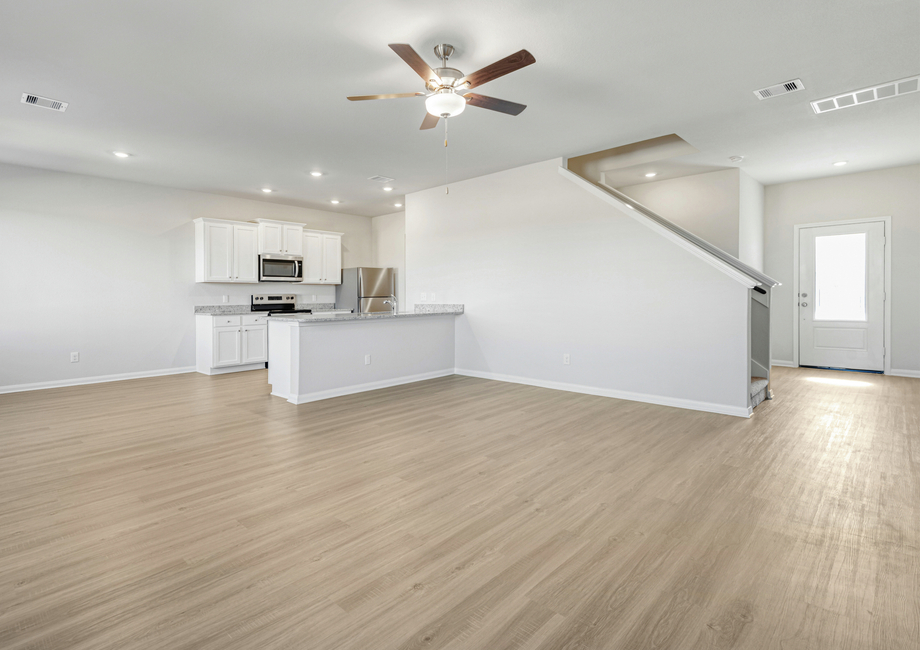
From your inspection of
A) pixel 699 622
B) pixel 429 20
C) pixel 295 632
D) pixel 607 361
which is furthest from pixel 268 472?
pixel 607 361

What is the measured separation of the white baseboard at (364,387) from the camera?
4.80 meters

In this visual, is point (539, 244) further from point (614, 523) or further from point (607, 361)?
point (614, 523)

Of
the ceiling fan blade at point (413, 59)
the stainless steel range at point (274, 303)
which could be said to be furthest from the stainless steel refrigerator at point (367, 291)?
the ceiling fan blade at point (413, 59)

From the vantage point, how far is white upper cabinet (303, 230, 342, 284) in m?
7.90

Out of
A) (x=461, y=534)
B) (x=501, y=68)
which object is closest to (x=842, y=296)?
(x=501, y=68)

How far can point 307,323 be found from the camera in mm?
4754

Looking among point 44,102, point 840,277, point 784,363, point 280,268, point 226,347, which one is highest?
point 44,102

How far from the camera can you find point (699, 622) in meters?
1.54

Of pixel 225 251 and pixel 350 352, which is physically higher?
pixel 225 251

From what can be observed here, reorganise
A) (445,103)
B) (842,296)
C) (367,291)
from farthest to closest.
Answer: (367,291), (842,296), (445,103)

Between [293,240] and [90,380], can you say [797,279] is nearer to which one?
[293,240]

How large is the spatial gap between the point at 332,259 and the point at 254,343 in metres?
Result: 2.11

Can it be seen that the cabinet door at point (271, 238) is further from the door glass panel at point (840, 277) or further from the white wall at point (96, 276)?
the door glass panel at point (840, 277)

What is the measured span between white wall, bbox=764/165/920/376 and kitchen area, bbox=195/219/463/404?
4.94 m
